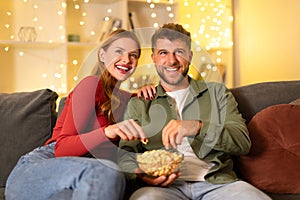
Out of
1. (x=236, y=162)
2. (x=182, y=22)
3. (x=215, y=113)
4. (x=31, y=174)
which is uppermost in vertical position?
(x=182, y=22)

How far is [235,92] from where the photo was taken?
2.02m

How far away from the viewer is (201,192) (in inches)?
61.3

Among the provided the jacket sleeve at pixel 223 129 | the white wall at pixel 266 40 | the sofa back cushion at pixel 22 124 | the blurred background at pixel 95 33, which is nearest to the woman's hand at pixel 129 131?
the jacket sleeve at pixel 223 129

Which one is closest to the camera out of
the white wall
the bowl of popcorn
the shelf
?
the bowl of popcorn

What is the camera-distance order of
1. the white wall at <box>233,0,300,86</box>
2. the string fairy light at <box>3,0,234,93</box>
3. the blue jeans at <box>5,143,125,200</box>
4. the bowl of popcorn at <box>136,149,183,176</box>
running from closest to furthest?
the blue jeans at <box>5,143,125,200</box>, the bowl of popcorn at <box>136,149,183,176</box>, the white wall at <box>233,0,300,86</box>, the string fairy light at <box>3,0,234,93</box>

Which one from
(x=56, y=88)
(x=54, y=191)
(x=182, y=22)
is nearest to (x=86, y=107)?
(x=54, y=191)

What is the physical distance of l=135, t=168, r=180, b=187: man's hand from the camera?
1468mm

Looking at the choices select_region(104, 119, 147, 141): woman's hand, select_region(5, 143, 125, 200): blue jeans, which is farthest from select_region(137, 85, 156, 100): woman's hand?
select_region(5, 143, 125, 200): blue jeans

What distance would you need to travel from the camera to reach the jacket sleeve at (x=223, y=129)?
59.6 inches

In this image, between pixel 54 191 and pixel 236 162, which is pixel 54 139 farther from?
pixel 236 162

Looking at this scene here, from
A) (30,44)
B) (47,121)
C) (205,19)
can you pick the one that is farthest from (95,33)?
(47,121)

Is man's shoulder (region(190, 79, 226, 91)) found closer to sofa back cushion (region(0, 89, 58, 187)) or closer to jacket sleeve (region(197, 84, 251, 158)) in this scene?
jacket sleeve (region(197, 84, 251, 158))

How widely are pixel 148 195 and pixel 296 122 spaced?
0.78 meters

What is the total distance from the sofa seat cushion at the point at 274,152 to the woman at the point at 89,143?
55 centimetres
